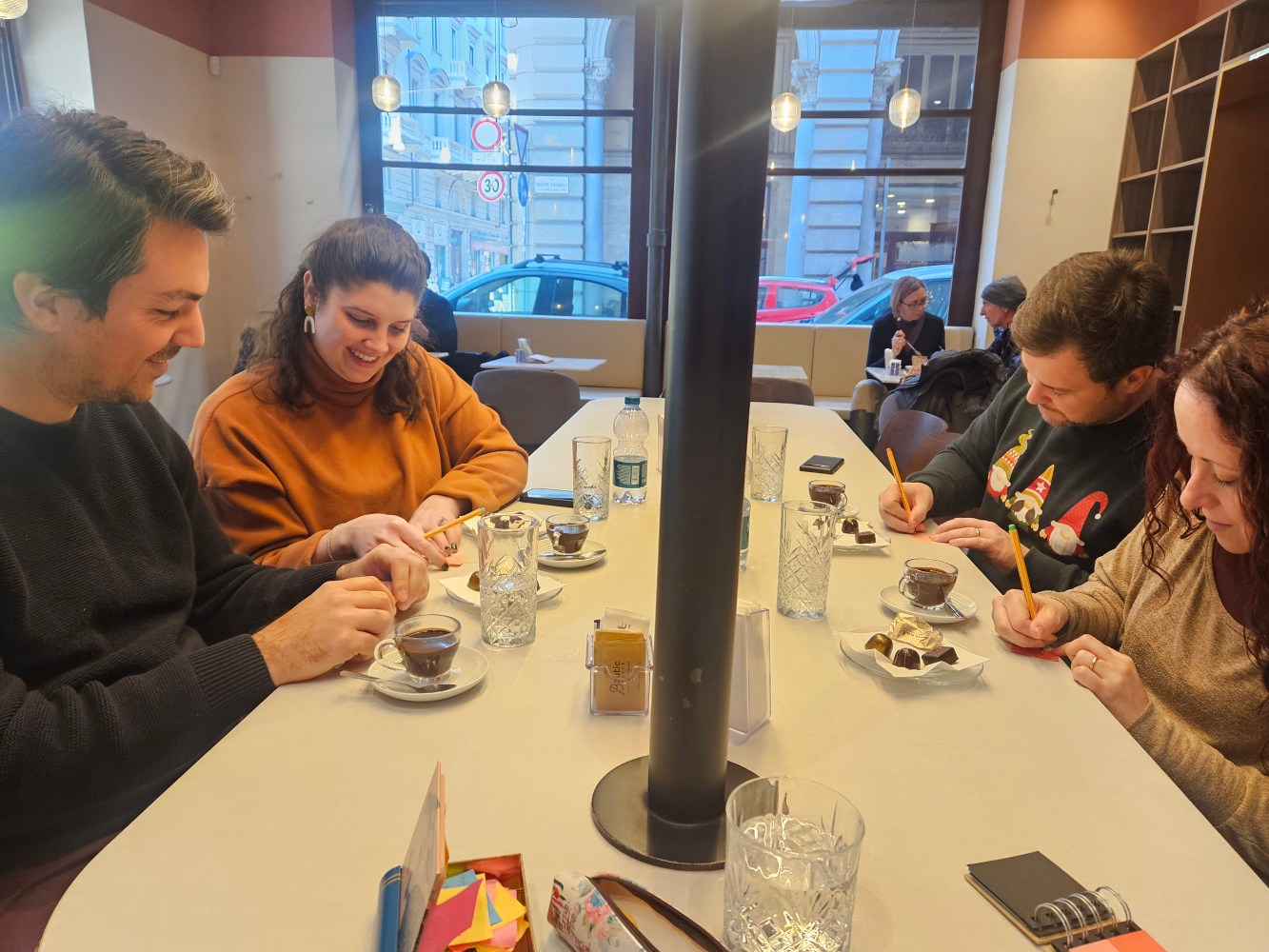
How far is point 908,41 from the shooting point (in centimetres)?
638

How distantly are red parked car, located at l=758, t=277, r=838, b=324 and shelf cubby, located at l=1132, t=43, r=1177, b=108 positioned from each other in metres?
2.36

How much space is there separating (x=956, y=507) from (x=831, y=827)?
1594 mm

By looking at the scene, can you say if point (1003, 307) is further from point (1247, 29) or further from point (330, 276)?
point (330, 276)

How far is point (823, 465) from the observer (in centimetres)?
226

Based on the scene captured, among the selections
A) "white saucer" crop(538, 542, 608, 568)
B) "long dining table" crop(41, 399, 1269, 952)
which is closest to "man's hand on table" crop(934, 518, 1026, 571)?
"long dining table" crop(41, 399, 1269, 952)

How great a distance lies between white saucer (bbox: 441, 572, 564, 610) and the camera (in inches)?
51.1

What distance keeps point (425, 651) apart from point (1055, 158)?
20.7ft

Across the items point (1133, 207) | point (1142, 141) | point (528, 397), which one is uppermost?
point (1142, 141)

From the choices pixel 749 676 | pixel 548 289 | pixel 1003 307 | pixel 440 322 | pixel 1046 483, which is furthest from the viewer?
pixel 548 289

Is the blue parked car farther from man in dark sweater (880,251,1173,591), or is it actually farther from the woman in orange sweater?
man in dark sweater (880,251,1173,591)

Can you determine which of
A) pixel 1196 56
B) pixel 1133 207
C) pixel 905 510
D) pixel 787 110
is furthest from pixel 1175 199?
pixel 905 510

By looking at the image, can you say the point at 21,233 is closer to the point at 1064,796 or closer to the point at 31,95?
the point at 1064,796

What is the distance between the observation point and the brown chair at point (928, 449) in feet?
8.06

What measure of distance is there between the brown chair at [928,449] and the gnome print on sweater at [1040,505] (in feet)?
0.98
